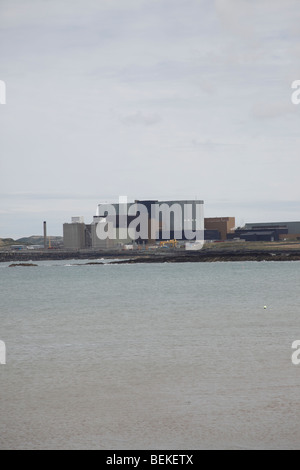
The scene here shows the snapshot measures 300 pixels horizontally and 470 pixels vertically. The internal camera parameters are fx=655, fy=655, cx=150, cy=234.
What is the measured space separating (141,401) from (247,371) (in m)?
4.85

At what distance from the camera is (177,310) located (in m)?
44.0

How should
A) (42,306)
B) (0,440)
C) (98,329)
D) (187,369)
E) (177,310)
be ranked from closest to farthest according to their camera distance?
(0,440), (187,369), (98,329), (177,310), (42,306)

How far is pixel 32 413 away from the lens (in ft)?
53.6

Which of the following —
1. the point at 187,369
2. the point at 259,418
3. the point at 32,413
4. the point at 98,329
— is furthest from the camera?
the point at 98,329

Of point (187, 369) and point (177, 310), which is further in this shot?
point (177, 310)

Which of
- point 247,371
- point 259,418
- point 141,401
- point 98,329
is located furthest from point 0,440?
point 98,329

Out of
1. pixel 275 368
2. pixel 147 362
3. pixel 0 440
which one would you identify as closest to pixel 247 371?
pixel 275 368

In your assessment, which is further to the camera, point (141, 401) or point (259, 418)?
point (141, 401)

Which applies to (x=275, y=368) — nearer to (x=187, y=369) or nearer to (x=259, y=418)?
(x=187, y=369)
